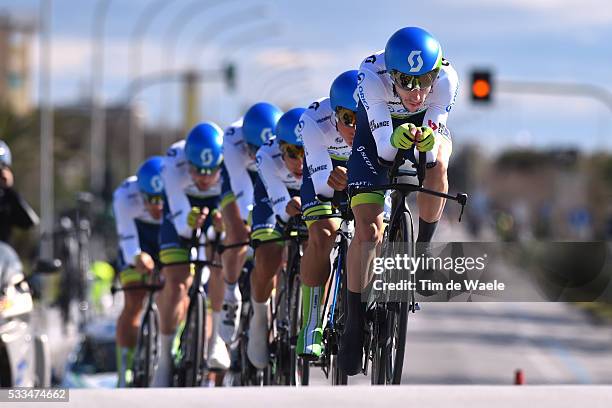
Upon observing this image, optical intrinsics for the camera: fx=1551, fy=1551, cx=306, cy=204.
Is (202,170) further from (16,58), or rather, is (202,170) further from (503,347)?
(16,58)

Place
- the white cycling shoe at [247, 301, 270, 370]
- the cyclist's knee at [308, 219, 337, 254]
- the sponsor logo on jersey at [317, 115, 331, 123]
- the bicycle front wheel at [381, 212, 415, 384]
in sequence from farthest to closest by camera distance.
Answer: the white cycling shoe at [247, 301, 270, 370]
the sponsor logo on jersey at [317, 115, 331, 123]
the cyclist's knee at [308, 219, 337, 254]
the bicycle front wheel at [381, 212, 415, 384]

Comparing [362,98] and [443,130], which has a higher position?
[362,98]

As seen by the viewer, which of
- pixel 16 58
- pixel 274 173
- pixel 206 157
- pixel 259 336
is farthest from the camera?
pixel 16 58

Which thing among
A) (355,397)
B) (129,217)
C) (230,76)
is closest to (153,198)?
(129,217)

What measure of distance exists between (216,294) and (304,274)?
3.13 m

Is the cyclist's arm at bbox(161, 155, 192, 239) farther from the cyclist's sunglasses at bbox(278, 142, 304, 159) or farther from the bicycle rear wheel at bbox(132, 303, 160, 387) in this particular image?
the cyclist's sunglasses at bbox(278, 142, 304, 159)

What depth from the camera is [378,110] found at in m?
8.72

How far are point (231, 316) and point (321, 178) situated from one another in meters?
3.05

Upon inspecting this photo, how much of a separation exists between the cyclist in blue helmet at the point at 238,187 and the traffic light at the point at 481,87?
19.3 m

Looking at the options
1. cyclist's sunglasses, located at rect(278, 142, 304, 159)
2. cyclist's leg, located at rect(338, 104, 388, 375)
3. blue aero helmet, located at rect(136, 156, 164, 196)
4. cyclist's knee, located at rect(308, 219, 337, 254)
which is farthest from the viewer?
blue aero helmet, located at rect(136, 156, 164, 196)

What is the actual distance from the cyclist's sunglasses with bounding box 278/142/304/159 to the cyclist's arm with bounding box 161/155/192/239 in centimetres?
177

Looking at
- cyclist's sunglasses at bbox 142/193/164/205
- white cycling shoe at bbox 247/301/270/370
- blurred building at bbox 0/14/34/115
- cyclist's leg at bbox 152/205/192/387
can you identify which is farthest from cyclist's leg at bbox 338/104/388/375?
blurred building at bbox 0/14/34/115

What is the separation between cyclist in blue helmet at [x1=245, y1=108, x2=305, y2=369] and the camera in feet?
35.7

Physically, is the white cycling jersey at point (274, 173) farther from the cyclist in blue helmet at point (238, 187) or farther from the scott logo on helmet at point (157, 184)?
the scott logo on helmet at point (157, 184)
